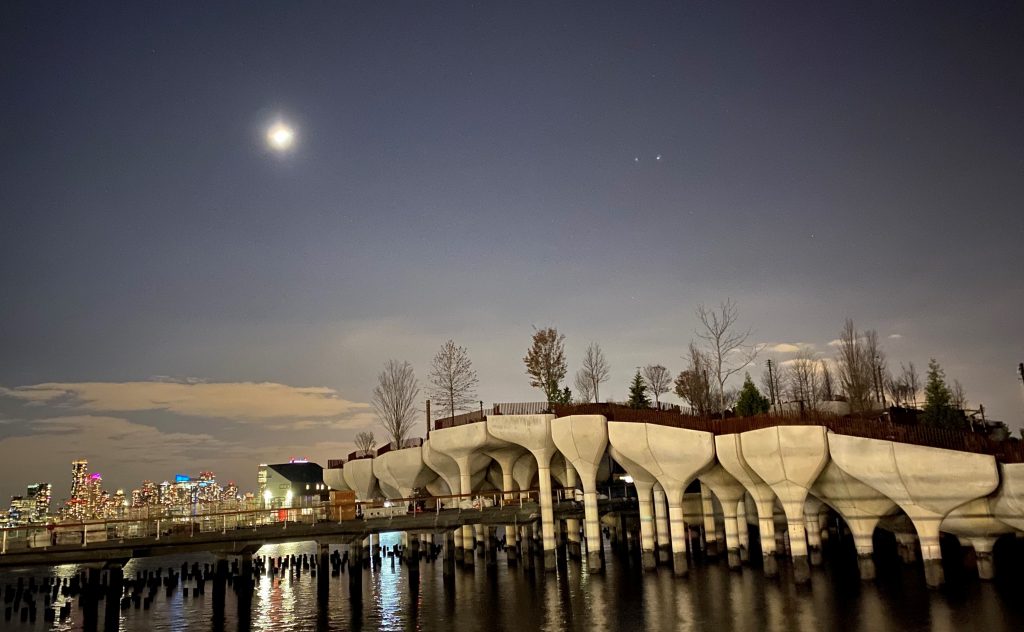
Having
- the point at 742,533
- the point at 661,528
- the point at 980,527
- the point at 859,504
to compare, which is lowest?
the point at 742,533

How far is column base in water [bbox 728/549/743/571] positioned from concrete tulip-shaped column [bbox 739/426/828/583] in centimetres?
455

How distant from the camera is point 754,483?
37.6 meters

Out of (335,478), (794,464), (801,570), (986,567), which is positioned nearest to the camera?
(986,567)

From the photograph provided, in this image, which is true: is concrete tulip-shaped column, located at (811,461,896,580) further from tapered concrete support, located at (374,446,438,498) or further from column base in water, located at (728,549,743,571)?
tapered concrete support, located at (374,446,438,498)

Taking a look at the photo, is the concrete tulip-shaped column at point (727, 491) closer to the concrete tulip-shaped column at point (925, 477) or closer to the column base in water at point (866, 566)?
the column base in water at point (866, 566)

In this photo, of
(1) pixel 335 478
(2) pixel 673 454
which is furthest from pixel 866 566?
(1) pixel 335 478

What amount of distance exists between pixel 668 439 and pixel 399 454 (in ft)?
82.7

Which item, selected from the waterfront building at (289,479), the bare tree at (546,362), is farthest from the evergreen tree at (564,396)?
the waterfront building at (289,479)

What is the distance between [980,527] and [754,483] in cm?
991

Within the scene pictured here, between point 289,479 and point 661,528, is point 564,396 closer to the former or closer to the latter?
point 661,528

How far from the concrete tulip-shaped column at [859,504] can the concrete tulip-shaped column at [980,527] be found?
9.12 ft

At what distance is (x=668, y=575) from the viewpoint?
39.3 metres

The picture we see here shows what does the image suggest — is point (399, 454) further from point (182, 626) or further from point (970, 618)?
point (970, 618)

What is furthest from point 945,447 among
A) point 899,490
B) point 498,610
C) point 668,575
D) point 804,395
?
point 804,395
